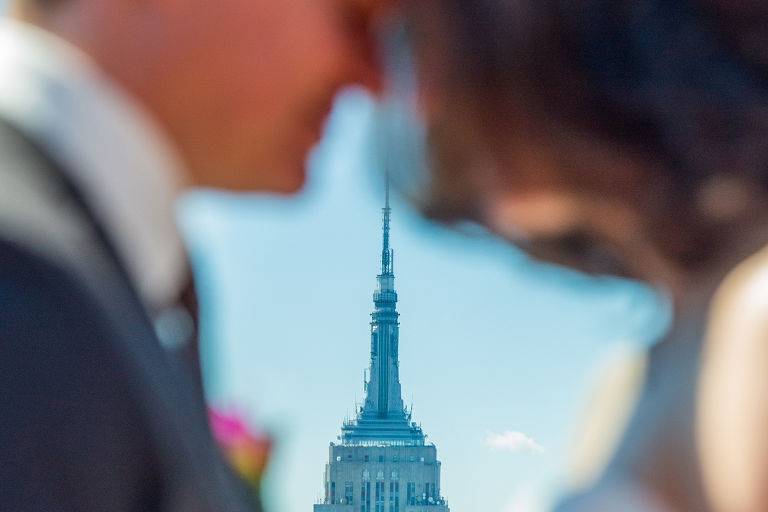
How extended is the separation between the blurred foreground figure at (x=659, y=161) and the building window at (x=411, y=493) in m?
27.0

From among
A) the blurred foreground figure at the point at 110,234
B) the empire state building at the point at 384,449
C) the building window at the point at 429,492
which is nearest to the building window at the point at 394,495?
the empire state building at the point at 384,449

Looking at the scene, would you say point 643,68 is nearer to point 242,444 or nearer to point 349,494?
point 242,444

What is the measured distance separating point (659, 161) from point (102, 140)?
6.9 inches

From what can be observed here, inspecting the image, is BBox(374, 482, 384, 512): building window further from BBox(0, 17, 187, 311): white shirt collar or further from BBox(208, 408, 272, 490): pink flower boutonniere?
BBox(0, 17, 187, 311): white shirt collar

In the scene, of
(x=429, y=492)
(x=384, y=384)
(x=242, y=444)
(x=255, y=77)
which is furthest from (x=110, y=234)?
(x=384, y=384)

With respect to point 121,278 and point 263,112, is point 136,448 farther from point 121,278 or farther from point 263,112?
point 263,112

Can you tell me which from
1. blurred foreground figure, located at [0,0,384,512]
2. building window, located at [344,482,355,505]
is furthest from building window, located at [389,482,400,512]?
blurred foreground figure, located at [0,0,384,512]

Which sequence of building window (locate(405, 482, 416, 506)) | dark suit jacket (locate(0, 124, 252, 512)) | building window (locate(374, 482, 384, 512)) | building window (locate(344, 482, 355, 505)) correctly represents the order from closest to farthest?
dark suit jacket (locate(0, 124, 252, 512)), building window (locate(374, 482, 384, 512)), building window (locate(405, 482, 416, 506)), building window (locate(344, 482, 355, 505))

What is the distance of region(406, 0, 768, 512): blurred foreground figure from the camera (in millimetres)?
315

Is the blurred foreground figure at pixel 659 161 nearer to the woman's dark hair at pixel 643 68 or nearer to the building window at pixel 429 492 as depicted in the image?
the woman's dark hair at pixel 643 68

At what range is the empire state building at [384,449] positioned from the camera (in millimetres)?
26734

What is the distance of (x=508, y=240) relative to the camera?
44 cm

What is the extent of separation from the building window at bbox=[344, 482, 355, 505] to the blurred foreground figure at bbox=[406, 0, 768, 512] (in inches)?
1065

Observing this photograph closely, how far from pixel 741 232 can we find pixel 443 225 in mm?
158
